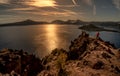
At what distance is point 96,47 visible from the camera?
5781cm

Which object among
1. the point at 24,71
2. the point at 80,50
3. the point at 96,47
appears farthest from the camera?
the point at 80,50

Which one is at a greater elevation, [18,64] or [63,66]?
[63,66]

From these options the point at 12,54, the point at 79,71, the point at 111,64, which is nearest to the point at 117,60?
the point at 111,64

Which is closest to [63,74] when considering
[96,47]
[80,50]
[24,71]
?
[24,71]

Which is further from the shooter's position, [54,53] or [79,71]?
[54,53]

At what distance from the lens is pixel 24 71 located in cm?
4659

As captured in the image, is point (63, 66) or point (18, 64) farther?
point (18, 64)

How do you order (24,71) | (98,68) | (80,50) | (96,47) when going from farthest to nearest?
(80,50) < (96,47) < (24,71) < (98,68)

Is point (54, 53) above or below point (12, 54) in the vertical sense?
below

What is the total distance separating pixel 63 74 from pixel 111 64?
12.4 m

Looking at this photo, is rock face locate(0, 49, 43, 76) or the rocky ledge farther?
rock face locate(0, 49, 43, 76)

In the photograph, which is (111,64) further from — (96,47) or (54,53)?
(54,53)

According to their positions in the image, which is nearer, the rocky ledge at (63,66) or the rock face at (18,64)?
the rocky ledge at (63,66)

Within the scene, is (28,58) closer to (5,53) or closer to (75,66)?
(5,53)
